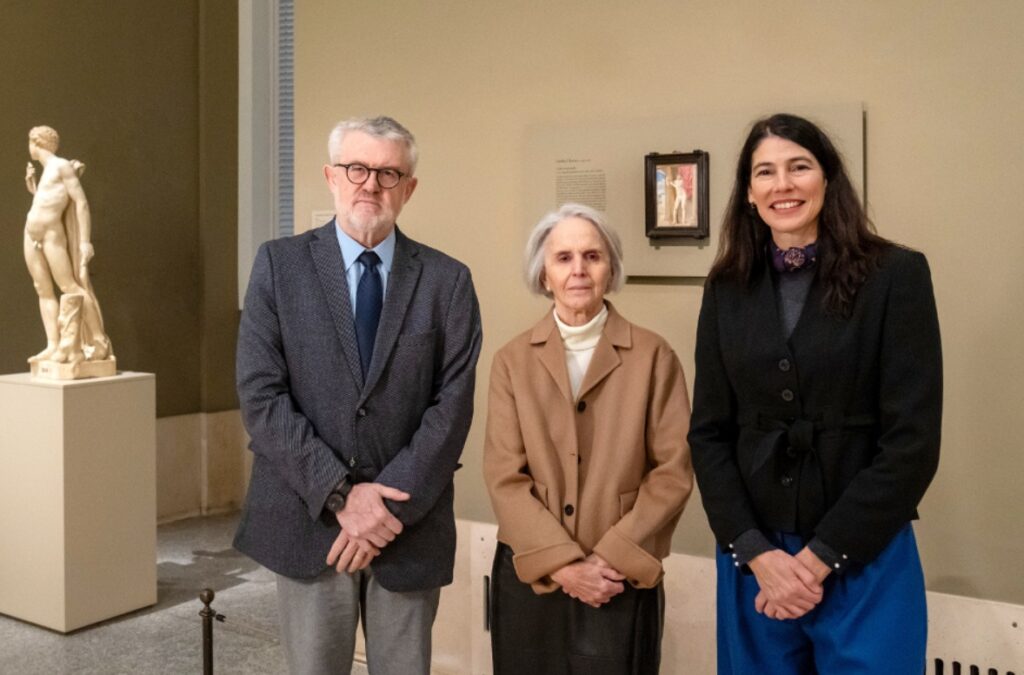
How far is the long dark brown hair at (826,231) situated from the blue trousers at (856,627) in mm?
507

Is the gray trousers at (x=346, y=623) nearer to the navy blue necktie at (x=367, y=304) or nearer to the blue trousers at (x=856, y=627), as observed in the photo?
the navy blue necktie at (x=367, y=304)

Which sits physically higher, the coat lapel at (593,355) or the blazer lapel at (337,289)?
the blazer lapel at (337,289)

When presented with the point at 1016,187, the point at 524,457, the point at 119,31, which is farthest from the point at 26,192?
the point at 1016,187

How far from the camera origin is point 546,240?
2568 mm

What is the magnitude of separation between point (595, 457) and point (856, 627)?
697 millimetres

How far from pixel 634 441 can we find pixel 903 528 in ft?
2.08

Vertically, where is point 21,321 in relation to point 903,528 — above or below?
above

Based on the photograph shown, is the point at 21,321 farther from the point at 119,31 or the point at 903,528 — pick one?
the point at 903,528

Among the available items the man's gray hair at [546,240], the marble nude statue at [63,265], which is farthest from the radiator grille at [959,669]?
the marble nude statue at [63,265]

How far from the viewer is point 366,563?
2295mm

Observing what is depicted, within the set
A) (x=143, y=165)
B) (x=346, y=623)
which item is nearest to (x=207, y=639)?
(x=346, y=623)

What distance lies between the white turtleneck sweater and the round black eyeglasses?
0.56 m

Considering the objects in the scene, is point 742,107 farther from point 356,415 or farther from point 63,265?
point 63,265

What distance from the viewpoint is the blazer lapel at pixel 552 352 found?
8.19 feet
